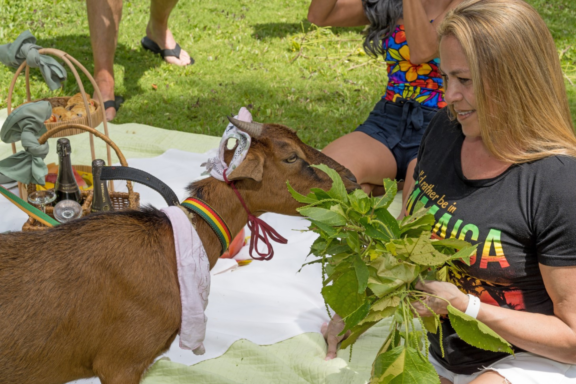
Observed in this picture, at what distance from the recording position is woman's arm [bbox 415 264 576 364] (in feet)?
8.31

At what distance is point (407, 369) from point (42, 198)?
9.08 feet

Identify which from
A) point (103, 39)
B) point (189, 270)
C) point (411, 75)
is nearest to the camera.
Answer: point (189, 270)

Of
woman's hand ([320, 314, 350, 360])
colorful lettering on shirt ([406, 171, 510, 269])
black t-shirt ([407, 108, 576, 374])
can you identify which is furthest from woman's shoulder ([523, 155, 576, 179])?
woman's hand ([320, 314, 350, 360])

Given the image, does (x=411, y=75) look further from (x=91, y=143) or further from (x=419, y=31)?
(x=91, y=143)

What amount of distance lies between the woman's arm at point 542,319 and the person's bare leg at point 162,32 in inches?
267

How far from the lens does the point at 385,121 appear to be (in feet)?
17.5

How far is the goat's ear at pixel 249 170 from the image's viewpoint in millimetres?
3006

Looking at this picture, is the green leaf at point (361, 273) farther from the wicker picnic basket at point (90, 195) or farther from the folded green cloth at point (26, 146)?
the folded green cloth at point (26, 146)

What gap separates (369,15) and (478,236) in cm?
298

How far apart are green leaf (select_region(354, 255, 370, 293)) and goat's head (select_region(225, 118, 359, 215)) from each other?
0.78m

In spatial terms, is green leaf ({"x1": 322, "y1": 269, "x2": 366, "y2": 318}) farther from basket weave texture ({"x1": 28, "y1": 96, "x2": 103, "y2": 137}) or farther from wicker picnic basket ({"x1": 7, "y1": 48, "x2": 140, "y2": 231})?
basket weave texture ({"x1": 28, "y1": 96, "x2": 103, "y2": 137})

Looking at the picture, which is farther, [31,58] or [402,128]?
[402,128]

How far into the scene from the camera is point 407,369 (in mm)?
2393

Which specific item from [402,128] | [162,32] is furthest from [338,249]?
[162,32]
